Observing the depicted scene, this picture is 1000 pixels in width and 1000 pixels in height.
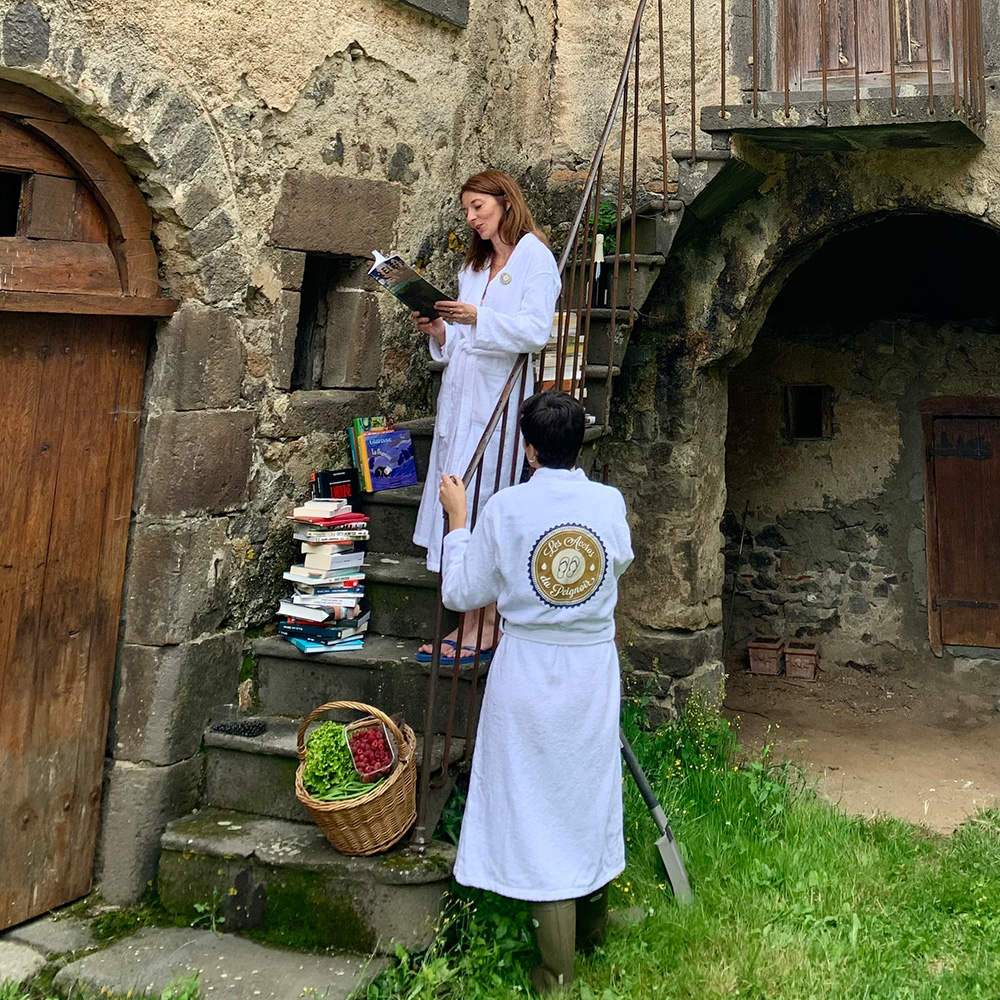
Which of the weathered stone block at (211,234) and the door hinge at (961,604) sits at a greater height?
the weathered stone block at (211,234)

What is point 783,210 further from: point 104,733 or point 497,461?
point 104,733

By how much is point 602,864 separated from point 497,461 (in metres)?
1.49

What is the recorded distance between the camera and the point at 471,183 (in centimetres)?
409

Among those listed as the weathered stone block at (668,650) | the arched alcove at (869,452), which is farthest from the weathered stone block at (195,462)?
the arched alcove at (869,452)

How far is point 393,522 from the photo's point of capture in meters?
4.65

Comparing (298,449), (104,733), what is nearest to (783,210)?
(298,449)

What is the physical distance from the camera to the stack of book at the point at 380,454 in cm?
467

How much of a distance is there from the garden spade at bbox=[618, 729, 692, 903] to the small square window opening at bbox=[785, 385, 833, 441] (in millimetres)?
4587

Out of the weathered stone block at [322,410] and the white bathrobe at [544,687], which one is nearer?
the white bathrobe at [544,687]

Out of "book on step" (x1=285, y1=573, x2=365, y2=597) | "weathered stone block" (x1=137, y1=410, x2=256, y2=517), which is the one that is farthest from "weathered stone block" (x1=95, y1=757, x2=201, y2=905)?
"weathered stone block" (x1=137, y1=410, x2=256, y2=517)

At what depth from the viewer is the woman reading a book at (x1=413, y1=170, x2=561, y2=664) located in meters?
4.00

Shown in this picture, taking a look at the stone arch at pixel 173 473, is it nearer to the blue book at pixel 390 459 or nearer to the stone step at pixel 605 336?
the blue book at pixel 390 459

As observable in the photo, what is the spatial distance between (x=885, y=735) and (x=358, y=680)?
3921 mm

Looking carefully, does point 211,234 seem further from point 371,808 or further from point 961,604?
point 961,604
